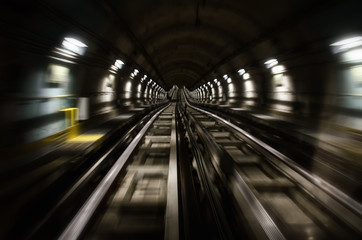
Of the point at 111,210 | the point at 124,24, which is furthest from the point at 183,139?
the point at 124,24

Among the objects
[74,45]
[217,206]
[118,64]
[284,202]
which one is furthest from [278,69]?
[74,45]

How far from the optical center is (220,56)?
13188mm

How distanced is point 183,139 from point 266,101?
6.45 meters

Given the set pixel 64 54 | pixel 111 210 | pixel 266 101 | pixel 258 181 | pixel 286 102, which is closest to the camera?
pixel 111 210

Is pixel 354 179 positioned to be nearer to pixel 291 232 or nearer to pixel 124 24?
pixel 291 232

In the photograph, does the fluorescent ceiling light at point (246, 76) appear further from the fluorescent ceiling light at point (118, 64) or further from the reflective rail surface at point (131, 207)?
the reflective rail surface at point (131, 207)

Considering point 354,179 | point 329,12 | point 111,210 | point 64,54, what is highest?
point 329,12

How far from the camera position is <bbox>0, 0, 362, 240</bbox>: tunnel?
7.79ft

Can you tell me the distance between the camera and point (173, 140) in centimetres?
577

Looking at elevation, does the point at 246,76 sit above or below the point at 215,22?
below

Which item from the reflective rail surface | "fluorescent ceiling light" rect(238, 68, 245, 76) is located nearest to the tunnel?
the reflective rail surface

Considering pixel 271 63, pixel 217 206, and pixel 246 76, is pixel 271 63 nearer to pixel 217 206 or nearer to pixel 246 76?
pixel 246 76

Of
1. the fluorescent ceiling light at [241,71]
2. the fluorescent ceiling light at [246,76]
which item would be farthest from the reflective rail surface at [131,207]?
the fluorescent ceiling light at [241,71]

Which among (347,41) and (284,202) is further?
(347,41)
